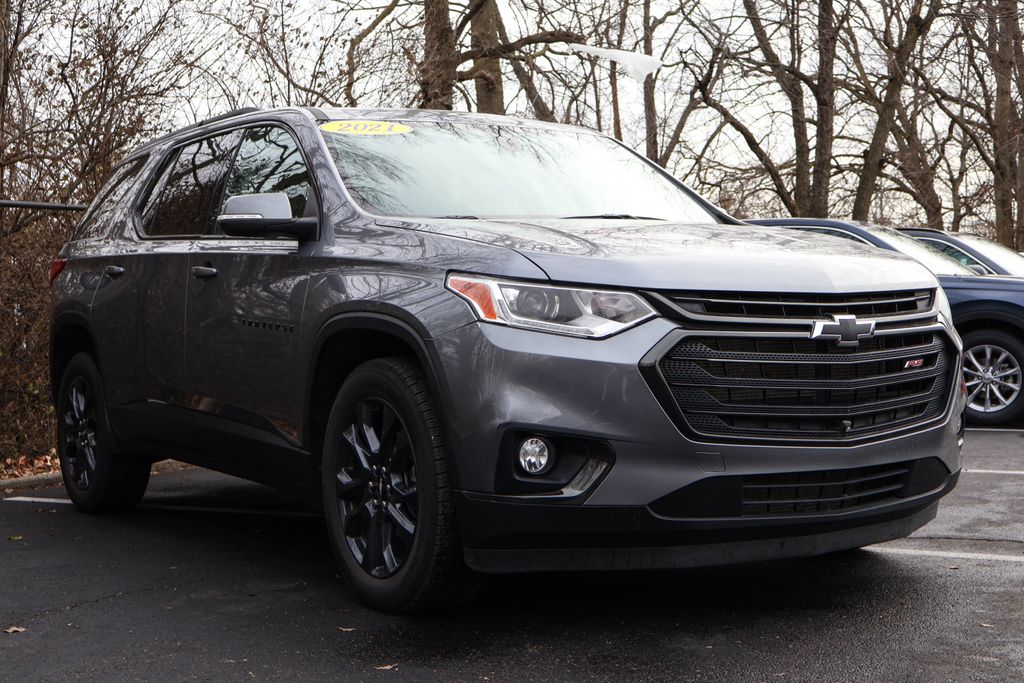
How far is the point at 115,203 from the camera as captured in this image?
6.79 meters

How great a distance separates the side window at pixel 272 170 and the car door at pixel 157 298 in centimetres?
14

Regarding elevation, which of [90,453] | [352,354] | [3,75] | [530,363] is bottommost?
[90,453]

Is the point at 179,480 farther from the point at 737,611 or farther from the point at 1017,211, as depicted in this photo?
the point at 1017,211

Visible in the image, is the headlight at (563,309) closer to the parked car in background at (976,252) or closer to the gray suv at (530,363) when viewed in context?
the gray suv at (530,363)

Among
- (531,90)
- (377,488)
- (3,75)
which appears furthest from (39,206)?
(531,90)

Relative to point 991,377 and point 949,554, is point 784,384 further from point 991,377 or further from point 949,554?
point 991,377

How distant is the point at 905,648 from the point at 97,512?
4406 millimetres

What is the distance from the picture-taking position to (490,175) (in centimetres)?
521

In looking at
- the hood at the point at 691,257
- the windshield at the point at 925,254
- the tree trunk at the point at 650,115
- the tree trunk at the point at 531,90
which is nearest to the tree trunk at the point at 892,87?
the tree trunk at the point at 650,115

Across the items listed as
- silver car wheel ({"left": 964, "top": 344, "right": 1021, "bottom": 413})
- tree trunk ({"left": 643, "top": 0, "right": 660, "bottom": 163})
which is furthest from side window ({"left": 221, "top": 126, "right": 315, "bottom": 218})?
tree trunk ({"left": 643, "top": 0, "right": 660, "bottom": 163})

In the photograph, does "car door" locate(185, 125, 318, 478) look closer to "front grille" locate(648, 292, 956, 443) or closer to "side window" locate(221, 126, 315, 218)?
"side window" locate(221, 126, 315, 218)

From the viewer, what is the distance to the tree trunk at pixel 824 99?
18.0 meters

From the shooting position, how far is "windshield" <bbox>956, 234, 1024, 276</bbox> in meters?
10.9

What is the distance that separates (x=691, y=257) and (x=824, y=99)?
15.6 m
